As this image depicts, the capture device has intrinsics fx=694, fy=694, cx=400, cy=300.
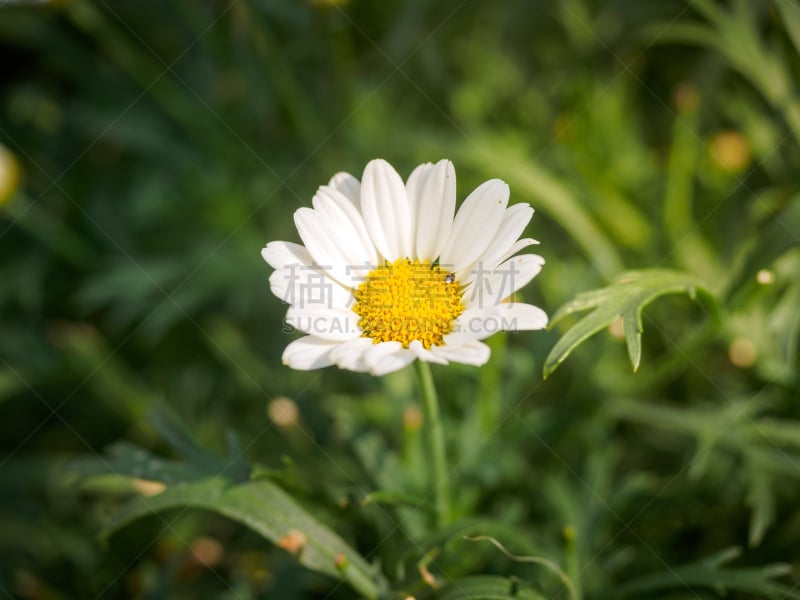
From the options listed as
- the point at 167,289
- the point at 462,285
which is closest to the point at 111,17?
the point at 167,289

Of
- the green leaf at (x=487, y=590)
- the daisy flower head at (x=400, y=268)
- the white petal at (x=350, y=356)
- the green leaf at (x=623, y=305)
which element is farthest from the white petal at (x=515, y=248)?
the green leaf at (x=487, y=590)

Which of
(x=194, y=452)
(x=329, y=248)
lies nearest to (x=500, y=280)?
(x=329, y=248)

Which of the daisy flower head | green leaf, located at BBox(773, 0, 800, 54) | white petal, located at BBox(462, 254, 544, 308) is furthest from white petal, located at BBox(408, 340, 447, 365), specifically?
green leaf, located at BBox(773, 0, 800, 54)

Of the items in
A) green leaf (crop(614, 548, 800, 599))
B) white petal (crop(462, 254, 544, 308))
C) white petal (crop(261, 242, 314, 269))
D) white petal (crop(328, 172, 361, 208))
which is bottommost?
green leaf (crop(614, 548, 800, 599))

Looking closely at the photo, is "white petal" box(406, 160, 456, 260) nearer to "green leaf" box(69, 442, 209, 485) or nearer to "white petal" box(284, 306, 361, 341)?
"white petal" box(284, 306, 361, 341)

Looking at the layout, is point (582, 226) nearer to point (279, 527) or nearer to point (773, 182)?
point (773, 182)
